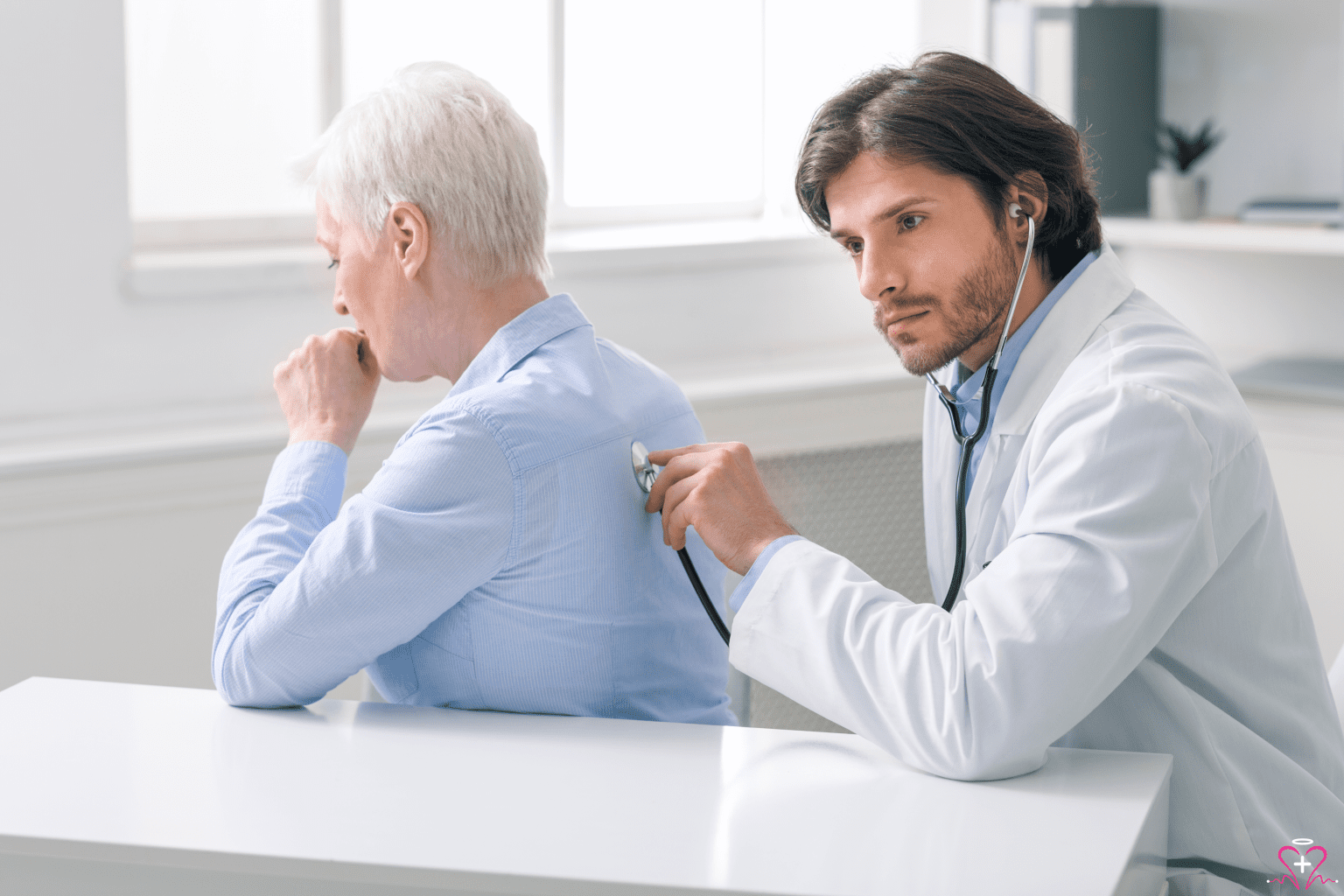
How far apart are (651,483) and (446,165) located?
336mm

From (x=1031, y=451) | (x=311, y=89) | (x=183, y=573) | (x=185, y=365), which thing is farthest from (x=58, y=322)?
(x=1031, y=451)

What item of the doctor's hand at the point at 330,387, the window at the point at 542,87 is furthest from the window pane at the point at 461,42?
the doctor's hand at the point at 330,387

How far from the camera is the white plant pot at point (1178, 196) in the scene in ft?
9.16

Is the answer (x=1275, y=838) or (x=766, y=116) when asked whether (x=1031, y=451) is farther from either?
(x=766, y=116)

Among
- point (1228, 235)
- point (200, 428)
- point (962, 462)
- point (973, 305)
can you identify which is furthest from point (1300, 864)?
point (1228, 235)

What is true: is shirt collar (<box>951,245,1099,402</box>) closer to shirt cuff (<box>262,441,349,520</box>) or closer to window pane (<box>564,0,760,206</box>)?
shirt cuff (<box>262,441,349,520</box>)

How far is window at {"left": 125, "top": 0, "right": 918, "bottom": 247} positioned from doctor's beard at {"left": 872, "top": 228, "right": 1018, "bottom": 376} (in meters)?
0.29

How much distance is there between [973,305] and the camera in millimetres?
1249

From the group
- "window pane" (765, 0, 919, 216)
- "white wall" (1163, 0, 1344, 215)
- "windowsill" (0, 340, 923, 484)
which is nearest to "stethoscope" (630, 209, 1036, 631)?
"windowsill" (0, 340, 923, 484)

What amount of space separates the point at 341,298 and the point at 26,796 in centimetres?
56

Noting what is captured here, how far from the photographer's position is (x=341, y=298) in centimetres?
133

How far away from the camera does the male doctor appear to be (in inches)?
38.1

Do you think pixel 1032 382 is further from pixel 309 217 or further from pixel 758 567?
pixel 309 217

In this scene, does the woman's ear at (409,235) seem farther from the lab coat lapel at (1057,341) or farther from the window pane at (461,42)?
the window pane at (461,42)
